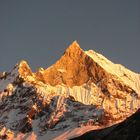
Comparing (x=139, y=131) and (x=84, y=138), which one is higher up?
→ (x=84, y=138)

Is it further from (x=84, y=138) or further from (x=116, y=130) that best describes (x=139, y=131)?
(x=84, y=138)

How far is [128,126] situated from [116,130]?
15.6ft

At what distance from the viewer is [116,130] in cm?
17188

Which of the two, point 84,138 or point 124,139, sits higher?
point 84,138

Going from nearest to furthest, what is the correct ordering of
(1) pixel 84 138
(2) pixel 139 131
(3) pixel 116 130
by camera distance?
(2) pixel 139 131
(3) pixel 116 130
(1) pixel 84 138

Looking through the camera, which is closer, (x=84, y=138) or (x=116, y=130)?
(x=116, y=130)

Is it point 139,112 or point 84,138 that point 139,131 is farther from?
point 84,138

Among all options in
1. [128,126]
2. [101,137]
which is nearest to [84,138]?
[101,137]

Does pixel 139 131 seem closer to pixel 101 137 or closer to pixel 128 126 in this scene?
pixel 128 126

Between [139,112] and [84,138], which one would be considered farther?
[84,138]

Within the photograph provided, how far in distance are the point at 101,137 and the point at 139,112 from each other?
39.0 feet

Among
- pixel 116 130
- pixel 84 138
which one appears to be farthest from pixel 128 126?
pixel 84 138

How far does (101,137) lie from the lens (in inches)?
6998

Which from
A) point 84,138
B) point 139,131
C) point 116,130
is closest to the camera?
point 139,131
